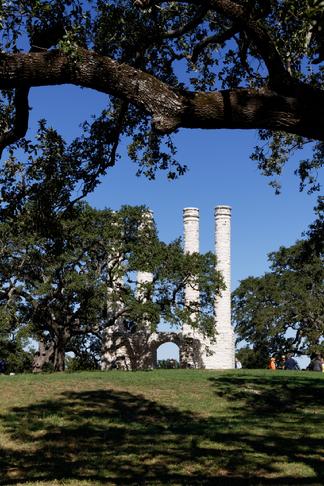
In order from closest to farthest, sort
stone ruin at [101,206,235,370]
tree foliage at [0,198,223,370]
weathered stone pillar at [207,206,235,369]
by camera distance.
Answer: tree foliage at [0,198,223,370] → stone ruin at [101,206,235,370] → weathered stone pillar at [207,206,235,369]

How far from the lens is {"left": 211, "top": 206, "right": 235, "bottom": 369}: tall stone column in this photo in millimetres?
52125

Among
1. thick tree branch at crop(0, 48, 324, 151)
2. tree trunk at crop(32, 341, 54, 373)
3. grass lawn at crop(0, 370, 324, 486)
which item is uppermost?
thick tree branch at crop(0, 48, 324, 151)

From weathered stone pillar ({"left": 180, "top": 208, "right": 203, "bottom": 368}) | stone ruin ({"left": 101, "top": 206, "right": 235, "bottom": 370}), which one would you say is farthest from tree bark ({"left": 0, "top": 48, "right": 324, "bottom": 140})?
weathered stone pillar ({"left": 180, "top": 208, "right": 203, "bottom": 368})

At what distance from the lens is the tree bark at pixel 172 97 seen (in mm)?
6969

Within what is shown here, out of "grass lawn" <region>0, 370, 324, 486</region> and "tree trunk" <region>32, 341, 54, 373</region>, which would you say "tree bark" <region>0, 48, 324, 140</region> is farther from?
"tree trunk" <region>32, 341, 54, 373</region>

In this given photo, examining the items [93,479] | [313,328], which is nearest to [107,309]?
[313,328]

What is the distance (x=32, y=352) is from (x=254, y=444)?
113 feet

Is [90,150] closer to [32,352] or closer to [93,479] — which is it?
[93,479]

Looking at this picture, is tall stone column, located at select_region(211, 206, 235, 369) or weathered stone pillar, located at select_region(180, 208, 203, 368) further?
tall stone column, located at select_region(211, 206, 235, 369)

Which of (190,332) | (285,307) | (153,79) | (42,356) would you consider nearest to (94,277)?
(42,356)

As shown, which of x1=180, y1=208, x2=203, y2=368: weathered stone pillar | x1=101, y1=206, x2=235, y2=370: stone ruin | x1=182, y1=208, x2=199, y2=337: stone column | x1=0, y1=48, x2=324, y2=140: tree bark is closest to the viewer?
x1=0, y1=48, x2=324, y2=140: tree bark

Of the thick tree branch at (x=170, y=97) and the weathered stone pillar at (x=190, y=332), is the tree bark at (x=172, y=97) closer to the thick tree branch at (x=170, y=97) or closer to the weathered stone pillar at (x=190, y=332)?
the thick tree branch at (x=170, y=97)

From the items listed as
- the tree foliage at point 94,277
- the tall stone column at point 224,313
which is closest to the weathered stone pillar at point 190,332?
the tall stone column at point 224,313

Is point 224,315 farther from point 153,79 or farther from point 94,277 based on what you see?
point 153,79
